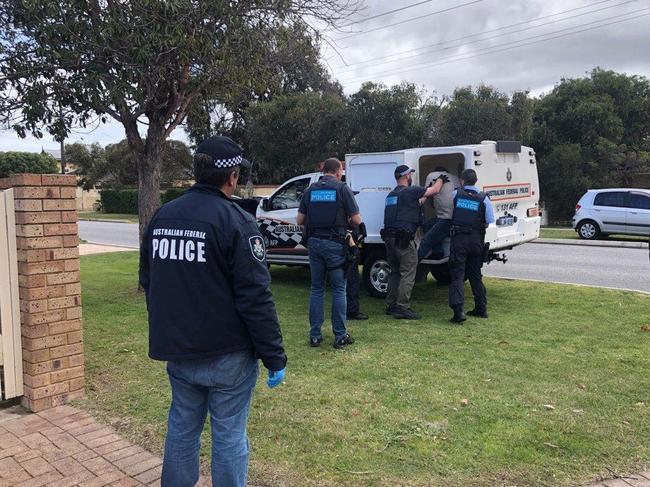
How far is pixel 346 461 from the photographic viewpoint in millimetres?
3486

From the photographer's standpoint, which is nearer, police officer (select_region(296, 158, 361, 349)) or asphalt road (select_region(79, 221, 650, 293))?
police officer (select_region(296, 158, 361, 349))

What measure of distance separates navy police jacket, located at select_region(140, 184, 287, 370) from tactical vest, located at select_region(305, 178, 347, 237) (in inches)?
124

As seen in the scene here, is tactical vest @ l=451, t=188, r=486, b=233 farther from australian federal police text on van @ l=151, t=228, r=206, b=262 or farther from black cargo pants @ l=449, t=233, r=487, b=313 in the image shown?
australian federal police text on van @ l=151, t=228, r=206, b=262

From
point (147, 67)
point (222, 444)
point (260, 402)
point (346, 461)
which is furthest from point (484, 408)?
point (147, 67)

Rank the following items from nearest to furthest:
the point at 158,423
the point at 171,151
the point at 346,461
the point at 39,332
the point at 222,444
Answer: the point at 222,444 → the point at 346,461 → the point at 158,423 → the point at 39,332 → the point at 171,151

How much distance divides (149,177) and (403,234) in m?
3.92

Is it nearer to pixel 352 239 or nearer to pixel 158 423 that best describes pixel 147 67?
pixel 352 239

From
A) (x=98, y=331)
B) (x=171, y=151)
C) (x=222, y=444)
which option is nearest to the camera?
(x=222, y=444)

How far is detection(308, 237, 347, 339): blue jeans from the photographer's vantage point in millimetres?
5832

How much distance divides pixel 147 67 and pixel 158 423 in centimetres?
455

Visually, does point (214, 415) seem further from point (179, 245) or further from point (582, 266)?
point (582, 266)

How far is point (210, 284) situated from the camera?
2.54 m

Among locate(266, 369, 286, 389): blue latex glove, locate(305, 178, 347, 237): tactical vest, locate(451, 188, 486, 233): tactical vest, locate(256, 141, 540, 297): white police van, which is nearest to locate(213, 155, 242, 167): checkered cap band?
locate(266, 369, 286, 389): blue latex glove

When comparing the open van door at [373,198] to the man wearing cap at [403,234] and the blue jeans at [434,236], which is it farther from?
the man wearing cap at [403,234]
